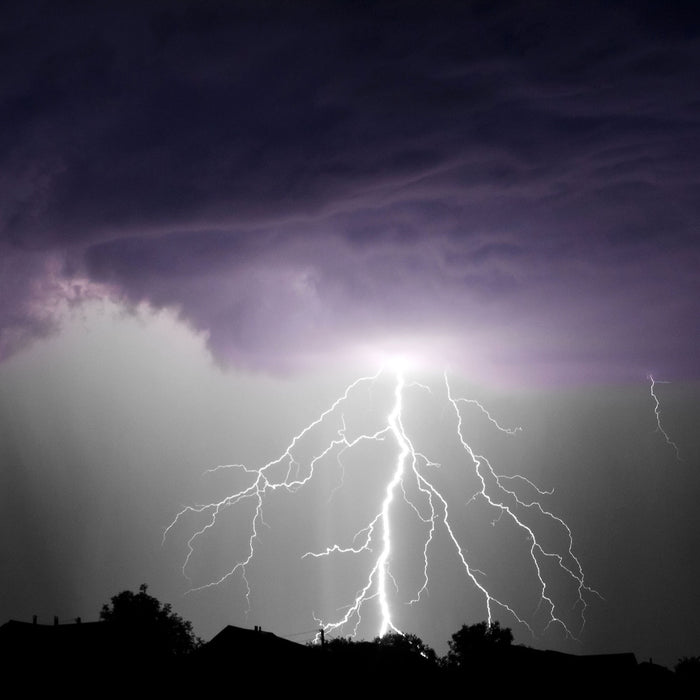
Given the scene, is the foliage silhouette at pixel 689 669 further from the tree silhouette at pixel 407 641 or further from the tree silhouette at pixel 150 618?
the tree silhouette at pixel 150 618

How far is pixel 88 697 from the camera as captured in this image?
24.0m

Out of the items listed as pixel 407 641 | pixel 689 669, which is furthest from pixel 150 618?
pixel 689 669

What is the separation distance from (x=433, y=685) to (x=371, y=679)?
2312 millimetres

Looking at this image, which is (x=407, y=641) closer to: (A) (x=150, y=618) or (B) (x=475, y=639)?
(B) (x=475, y=639)

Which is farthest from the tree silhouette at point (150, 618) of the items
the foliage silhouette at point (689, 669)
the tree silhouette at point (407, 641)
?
the foliage silhouette at point (689, 669)

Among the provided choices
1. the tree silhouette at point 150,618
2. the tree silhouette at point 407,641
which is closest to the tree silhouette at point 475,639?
the tree silhouette at point 407,641

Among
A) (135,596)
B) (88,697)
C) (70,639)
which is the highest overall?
(135,596)

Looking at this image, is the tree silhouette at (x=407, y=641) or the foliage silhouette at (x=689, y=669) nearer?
the foliage silhouette at (x=689, y=669)

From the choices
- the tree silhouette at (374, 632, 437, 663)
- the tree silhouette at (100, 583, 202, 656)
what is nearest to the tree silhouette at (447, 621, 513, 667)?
the tree silhouette at (374, 632, 437, 663)

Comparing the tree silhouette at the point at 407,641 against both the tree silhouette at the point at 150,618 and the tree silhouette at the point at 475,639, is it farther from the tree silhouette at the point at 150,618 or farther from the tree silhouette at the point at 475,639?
the tree silhouette at the point at 150,618

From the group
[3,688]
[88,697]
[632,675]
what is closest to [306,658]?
[88,697]

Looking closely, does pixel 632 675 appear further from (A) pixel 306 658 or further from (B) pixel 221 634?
(B) pixel 221 634

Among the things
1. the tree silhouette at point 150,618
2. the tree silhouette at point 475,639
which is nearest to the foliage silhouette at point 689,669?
the tree silhouette at point 475,639

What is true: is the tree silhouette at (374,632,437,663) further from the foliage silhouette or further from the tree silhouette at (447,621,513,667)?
the foliage silhouette
